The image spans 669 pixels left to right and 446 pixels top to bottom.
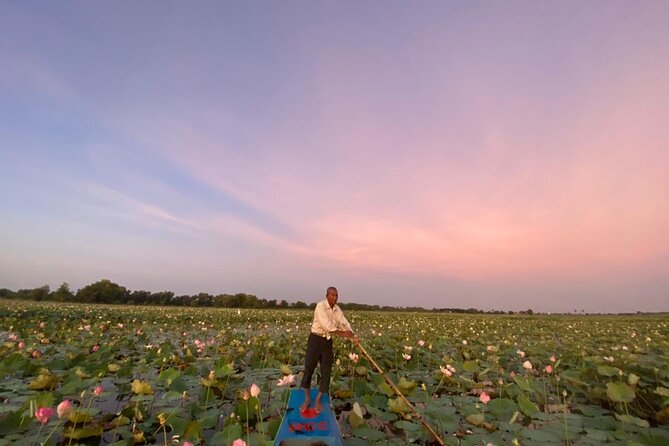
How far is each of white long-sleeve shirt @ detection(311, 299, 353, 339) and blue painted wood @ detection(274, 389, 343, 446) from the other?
2.43ft

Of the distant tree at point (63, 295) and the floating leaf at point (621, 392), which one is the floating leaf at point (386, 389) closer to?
the floating leaf at point (621, 392)

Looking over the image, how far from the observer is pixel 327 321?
399 centimetres

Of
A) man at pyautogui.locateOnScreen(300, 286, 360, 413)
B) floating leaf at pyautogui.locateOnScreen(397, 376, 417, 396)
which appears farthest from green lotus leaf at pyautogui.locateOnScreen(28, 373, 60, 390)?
floating leaf at pyautogui.locateOnScreen(397, 376, 417, 396)

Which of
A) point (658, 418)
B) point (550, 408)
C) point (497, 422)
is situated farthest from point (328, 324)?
point (658, 418)

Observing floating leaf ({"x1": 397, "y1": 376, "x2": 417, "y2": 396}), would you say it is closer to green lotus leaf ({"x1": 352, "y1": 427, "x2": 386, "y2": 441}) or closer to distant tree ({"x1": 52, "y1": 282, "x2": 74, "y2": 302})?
green lotus leaf ({"x1": 352, "y1": 427, "x2": 386, "y2": 441})

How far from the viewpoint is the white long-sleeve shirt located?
13.1 feet

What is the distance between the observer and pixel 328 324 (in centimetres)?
397

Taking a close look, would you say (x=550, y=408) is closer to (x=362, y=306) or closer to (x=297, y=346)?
(x=297, y=346)

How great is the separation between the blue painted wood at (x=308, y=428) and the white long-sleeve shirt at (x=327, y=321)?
0.74 m

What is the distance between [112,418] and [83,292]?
68.5m

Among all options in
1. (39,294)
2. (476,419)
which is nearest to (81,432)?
(476,419)

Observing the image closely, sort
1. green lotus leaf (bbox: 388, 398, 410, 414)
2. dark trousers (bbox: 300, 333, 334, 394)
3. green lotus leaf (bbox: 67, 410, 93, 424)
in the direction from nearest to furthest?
green lotus leaf (bbox: 67, 410, 93, 424), green lotus leaf (bbox: 388, 398, 410, 414), dark trousers (bbox: 300, 333, 334, 394)

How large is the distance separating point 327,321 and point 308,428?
3.51 feet

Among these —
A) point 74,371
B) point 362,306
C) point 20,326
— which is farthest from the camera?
point 362,306
